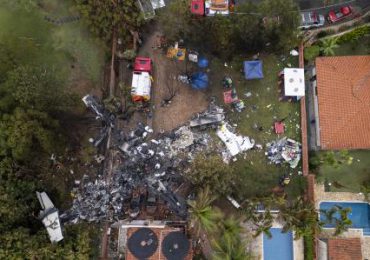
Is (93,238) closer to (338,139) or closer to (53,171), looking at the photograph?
(53,171)

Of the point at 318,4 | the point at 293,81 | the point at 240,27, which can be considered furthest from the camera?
the point at 318,4

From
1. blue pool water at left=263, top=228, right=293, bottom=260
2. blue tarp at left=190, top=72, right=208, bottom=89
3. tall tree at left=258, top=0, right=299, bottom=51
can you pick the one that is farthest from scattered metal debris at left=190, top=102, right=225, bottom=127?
blue pool water at left=263, top=228, right=293, bottom=260

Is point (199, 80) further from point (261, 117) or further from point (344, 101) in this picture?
point (344, 101)

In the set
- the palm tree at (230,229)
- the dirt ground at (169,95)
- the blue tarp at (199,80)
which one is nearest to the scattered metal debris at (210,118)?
the dirt ground at (169,95)

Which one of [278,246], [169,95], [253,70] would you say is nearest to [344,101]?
[253,70]

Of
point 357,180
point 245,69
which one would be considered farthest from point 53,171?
point 357,180

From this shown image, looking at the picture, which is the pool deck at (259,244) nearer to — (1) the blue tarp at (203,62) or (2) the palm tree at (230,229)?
(2) the palm tree at (230,229)
